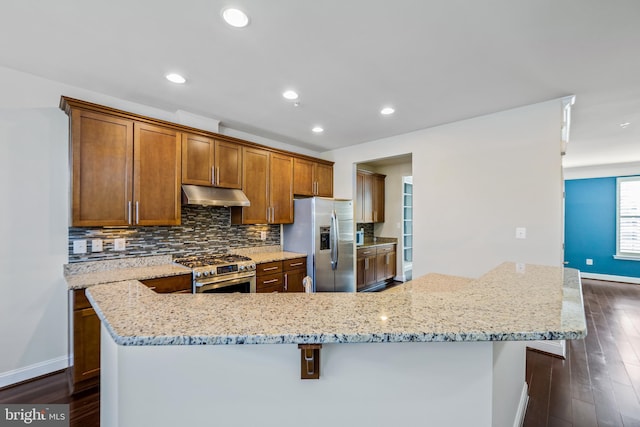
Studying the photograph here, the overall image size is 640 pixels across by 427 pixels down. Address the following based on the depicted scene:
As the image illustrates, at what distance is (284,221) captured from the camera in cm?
412

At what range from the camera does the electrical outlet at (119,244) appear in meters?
2.82

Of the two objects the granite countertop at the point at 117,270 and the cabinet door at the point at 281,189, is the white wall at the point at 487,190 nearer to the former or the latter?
the cabinet door at the point at 281,189

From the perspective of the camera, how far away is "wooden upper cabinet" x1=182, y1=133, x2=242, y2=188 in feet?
10.2

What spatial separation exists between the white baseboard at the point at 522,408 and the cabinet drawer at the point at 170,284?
9.17 feet

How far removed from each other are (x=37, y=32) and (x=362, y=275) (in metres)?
4.74

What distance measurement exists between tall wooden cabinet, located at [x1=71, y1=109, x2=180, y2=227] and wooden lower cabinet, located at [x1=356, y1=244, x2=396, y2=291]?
3.16 m

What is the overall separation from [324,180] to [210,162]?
6.75ft

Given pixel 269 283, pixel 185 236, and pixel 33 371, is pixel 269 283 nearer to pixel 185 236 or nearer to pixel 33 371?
pixel 185 236

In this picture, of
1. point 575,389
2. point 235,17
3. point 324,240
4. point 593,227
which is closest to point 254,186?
point 324,240

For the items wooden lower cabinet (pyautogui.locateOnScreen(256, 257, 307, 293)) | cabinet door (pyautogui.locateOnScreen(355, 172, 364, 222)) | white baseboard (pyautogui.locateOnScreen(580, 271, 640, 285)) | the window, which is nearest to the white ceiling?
wooden lower cabinet (pyautogui.locateOnScreen(256, 257, 307, 293))

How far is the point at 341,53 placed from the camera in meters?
2.06

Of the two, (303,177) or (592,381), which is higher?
(303,177)

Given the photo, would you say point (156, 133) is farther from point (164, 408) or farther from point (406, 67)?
point (164, 408)

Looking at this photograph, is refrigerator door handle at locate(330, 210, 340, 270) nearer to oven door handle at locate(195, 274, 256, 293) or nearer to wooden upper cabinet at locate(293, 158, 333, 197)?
wooden upper cabinet at locate(293, 158, 333, 197)
